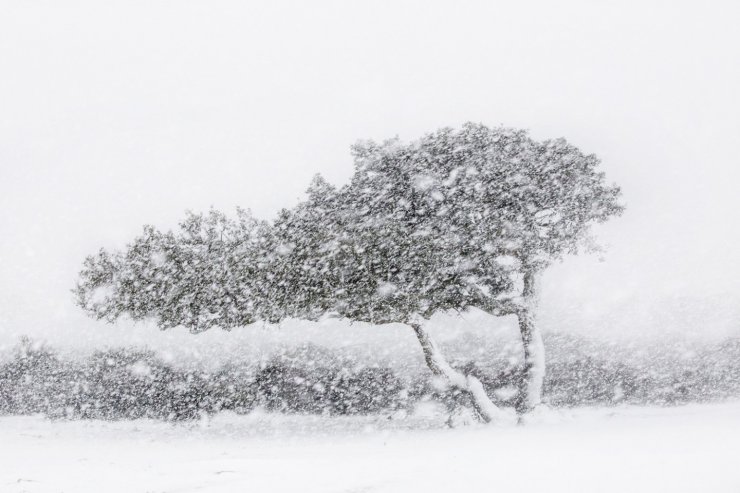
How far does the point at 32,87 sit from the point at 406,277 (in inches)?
543

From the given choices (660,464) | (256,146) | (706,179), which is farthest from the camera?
(256,146)

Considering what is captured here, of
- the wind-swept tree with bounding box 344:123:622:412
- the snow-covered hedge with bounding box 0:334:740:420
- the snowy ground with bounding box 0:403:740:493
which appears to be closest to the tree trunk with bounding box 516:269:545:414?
the wind-swept tree with bounding box 344:123:622:412

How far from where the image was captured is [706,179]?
47.7 feet

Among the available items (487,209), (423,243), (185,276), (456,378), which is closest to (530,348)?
(456,378)

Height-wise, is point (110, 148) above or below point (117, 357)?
above

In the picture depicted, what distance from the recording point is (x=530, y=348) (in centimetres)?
1143

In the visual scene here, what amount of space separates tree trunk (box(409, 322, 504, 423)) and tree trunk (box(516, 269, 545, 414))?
76 centimetres

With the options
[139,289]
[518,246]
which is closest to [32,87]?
[139,289]

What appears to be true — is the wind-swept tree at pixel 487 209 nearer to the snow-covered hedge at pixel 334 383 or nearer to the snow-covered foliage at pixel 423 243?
the snow-covered foliage at pixel 423 243

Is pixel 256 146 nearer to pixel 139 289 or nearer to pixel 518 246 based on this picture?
pixel 139 289

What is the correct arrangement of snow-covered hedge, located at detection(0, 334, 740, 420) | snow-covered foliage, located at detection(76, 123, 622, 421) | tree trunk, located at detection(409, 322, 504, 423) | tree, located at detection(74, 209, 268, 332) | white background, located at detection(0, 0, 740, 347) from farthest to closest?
white background, located at detection(0, 0, 740, 347) → snow-covered hedge, located at detection(0, 334, 740, 420) → tree, located at detection(74, 209, 268, 332) → tree trunk, located at detection(409, 322, 504, 423) → snow-covered foliage, located at detection(76, 123, 622, 421)

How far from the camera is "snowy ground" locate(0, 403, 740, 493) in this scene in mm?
5203

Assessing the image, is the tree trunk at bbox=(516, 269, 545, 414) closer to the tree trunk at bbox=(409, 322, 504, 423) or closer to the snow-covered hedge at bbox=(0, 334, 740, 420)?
the tree trunk at bbox=(409, 322, 504, 423)

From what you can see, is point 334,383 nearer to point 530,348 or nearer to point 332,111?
point 530,348
